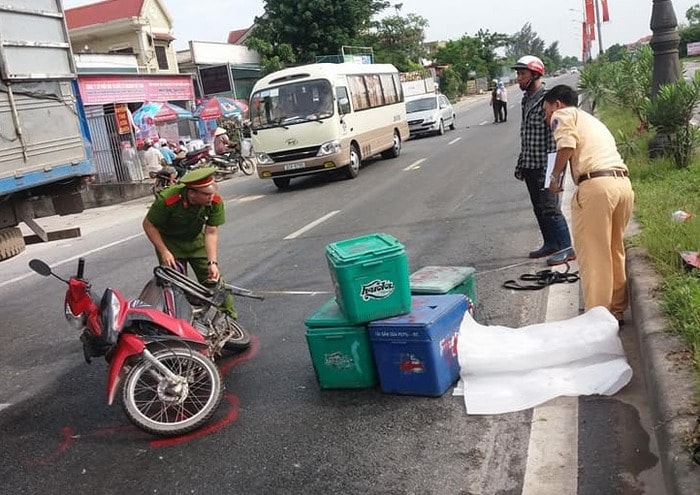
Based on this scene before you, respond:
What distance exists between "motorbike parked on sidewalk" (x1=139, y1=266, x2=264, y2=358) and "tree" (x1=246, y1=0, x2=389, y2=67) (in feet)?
121

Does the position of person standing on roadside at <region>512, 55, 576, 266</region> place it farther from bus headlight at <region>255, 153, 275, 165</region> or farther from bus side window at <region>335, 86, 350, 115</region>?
bus headlight at <region>255, 153, 275, 165</region>

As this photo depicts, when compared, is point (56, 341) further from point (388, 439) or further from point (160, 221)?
point (388, 439)

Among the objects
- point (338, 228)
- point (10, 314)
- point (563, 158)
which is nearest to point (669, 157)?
point (338, 228)

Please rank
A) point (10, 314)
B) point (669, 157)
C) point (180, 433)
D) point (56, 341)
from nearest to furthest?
point (180, 433)
point (56, 341)
point (10, 314)
point (669, 157)

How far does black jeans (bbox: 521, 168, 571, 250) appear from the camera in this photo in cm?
657

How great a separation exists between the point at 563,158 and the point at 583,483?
7.91 feet

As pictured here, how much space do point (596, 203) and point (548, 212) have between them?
205 centimetres

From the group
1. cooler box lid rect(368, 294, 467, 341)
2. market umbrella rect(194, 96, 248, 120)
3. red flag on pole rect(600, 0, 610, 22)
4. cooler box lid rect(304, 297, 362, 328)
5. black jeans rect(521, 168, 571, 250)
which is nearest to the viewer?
cooler box lid rect(368, 294, 467, 341)

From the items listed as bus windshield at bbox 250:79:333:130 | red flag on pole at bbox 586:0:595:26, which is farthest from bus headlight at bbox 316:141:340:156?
red flag on pole at bbox 586:0:595:26

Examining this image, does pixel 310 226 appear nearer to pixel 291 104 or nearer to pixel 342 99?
pixel 291 104

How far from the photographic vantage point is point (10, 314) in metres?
7.24

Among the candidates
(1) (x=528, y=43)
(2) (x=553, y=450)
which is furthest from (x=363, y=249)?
(1) (x=528, y=43)

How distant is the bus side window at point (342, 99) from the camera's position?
593 inches

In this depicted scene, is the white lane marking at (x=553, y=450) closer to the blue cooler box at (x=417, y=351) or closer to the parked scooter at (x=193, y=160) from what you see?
the blue cooler box at (x=417, y=351)
